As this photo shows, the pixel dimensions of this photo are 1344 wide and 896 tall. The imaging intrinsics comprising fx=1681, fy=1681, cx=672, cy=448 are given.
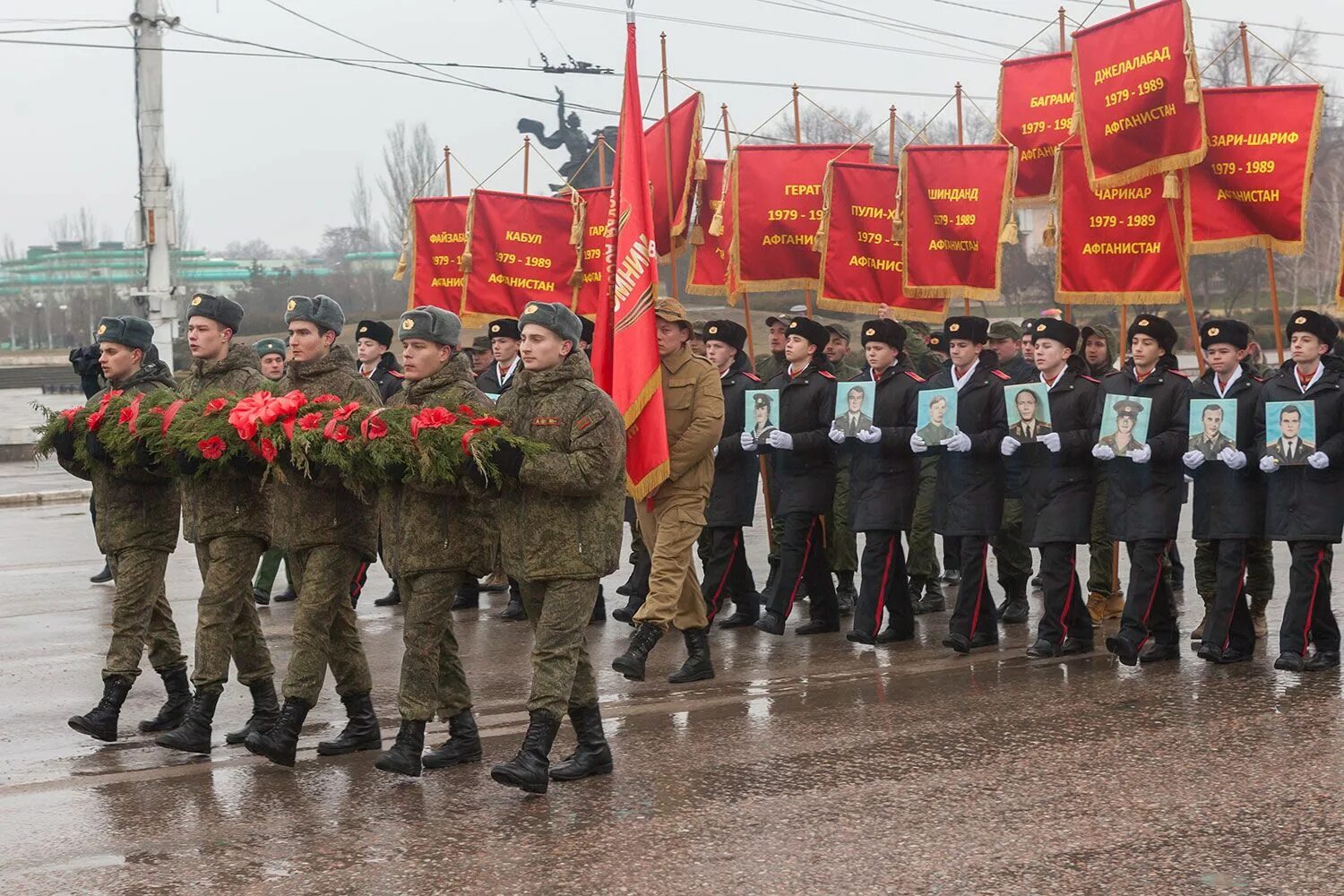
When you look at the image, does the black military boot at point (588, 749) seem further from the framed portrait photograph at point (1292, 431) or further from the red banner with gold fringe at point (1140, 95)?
the red banner with gold fringe at point (1140, 95)

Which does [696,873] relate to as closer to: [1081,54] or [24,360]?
[1081,54]

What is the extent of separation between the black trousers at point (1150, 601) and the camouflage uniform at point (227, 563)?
439 cm

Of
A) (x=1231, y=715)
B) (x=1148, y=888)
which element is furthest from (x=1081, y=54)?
(x=1148, y=888)

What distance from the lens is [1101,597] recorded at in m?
10.5

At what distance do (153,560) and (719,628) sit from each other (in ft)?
12.7

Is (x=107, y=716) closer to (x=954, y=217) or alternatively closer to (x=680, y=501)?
(x=680, y=501)

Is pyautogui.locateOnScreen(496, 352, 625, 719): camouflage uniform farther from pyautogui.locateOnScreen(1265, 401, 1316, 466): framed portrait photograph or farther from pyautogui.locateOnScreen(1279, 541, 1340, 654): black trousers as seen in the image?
pyautogui.locateOnScreen(1279, 541, 1340, 654): black trousers

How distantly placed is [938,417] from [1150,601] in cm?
156

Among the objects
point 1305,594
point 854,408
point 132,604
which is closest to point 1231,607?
point 1305,594

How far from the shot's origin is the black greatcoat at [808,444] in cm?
991

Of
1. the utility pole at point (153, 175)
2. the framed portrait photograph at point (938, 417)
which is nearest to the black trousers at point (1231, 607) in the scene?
the framed portrait photograph at point (938, 417)

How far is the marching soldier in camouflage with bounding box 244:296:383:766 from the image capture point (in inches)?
266

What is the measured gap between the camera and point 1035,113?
14391mm

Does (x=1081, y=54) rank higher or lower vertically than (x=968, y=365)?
higher
